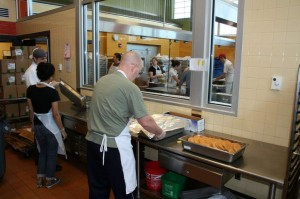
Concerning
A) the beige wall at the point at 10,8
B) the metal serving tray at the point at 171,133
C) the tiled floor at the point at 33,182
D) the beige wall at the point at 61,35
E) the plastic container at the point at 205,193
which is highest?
the beige wall at the point at 10,8

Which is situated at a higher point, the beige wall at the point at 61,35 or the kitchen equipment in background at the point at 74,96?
the beige wall at the point at 61,35

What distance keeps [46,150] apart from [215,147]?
1814 mm

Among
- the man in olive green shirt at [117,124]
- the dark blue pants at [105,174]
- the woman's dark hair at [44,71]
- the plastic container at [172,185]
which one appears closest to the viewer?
the man in olive green shirt at [117,124]

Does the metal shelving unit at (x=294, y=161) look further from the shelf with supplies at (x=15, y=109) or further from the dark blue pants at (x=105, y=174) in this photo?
the shelf with supplies at (x=15, y=109)

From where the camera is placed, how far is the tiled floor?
8.33 ft

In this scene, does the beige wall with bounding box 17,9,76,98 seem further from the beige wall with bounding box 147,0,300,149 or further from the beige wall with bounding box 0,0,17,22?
the beige wall with bounding box 147,0,300,149

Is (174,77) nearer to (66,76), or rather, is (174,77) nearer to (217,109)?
(217,109)

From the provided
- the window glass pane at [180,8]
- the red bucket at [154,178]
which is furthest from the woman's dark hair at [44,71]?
the window glass pane at [180,8]

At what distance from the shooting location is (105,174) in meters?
1.82

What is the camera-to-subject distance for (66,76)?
4.14 meters

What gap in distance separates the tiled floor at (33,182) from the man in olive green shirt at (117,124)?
0.92 meters

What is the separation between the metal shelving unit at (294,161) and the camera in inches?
51.6

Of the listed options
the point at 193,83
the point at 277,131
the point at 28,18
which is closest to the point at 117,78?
the point at 193,83

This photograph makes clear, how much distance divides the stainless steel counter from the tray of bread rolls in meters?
0.03
